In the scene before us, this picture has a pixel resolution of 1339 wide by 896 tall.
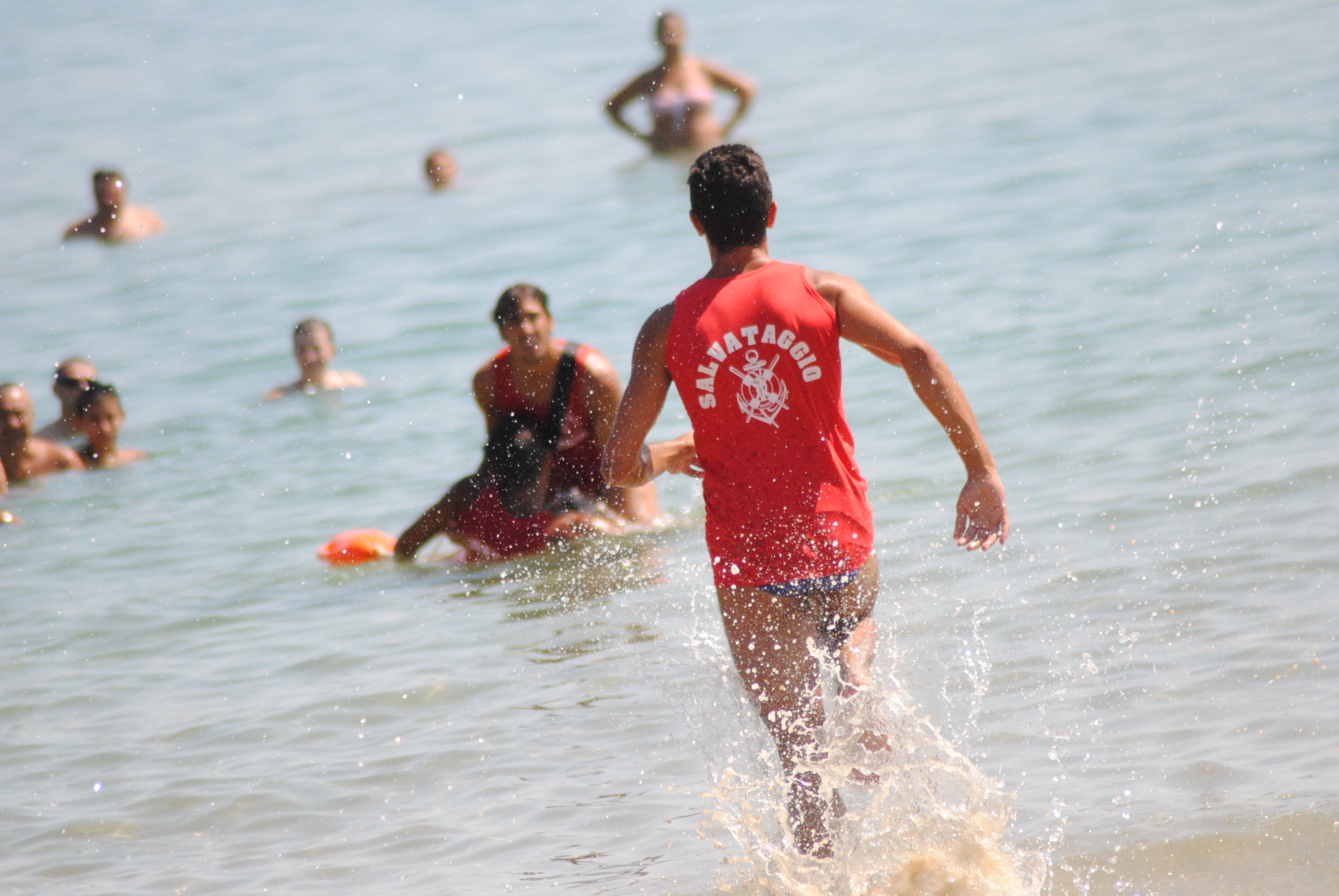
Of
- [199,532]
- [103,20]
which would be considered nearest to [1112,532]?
[199,532]

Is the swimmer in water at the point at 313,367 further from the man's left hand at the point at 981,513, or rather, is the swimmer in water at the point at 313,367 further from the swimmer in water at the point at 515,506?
the man's left hand at the point at 981,513

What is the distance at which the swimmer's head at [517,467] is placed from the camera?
720 centimetres

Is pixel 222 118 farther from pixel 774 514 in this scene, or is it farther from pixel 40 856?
pixel 774 514

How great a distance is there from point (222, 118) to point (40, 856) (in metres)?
18.2

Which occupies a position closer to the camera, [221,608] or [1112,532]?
[1112,532]

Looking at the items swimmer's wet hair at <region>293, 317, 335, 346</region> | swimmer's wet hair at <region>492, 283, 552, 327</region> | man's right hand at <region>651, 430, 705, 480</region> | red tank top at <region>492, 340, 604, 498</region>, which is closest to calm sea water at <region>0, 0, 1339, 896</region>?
red tank top at <region>492, 340, 604, 498</region>

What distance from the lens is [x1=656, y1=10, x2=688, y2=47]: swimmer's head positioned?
1519 centimetres

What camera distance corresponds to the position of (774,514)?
3.44 metres

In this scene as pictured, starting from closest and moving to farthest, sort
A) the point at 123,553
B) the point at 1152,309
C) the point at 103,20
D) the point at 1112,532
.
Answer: the point at 1112,532
the point at 123,553
the point at 1152,309
the point at 103,20

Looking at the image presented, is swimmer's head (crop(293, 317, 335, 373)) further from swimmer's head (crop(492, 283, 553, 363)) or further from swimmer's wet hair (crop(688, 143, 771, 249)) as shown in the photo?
swimmer's wet hair (crop(688, 143, 771, 249))

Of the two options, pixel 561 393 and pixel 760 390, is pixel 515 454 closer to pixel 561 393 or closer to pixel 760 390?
pixel 561 393

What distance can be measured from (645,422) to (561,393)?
3511 millimetres

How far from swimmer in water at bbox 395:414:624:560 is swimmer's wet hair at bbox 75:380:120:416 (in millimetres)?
3762

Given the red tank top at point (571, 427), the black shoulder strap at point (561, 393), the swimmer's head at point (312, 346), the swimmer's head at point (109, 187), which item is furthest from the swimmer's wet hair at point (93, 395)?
the swimmer's head at point (109, 187)
